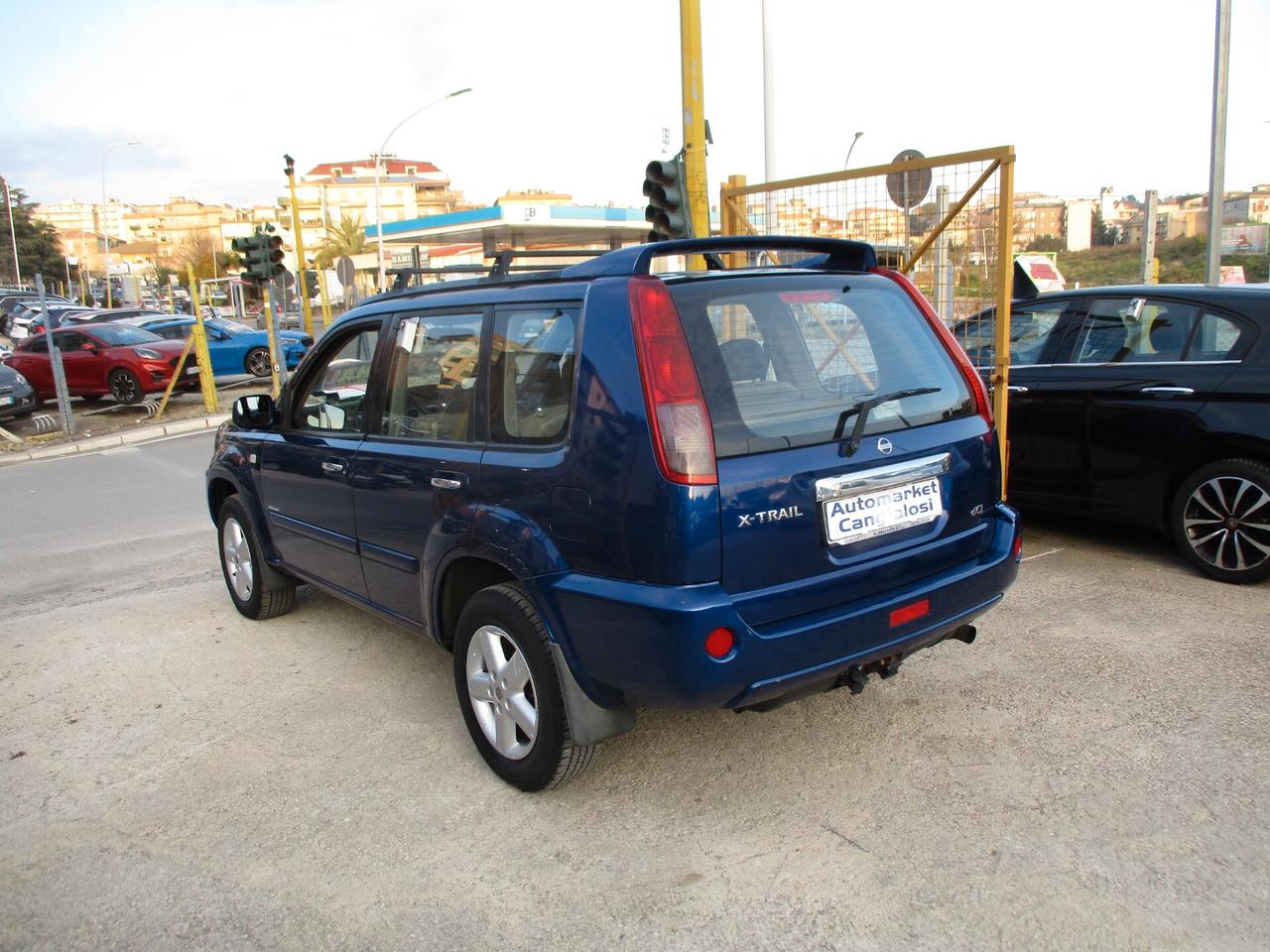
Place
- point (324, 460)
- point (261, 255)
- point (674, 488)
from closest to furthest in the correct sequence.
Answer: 1. point (674, 488)
2. point (324, 460)
3. point (261, 255)

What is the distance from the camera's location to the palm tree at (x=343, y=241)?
62.7 m

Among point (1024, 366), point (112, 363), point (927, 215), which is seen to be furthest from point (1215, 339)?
point (112, 363)

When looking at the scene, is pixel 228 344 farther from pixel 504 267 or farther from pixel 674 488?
pixel 674 488

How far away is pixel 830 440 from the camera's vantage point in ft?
9.41

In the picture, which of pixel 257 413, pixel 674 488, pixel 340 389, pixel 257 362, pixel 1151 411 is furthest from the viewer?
pixel 257 362

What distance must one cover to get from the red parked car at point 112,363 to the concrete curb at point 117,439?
2031 millimetres

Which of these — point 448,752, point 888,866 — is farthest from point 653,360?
point 448,752

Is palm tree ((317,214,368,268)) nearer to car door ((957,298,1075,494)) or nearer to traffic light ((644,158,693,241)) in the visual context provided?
traffic light ((644,158,693,241))

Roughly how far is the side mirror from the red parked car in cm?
1508

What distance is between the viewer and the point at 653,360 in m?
2.69

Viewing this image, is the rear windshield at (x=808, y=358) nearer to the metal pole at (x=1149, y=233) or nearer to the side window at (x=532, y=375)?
the side window at (x=532, y=375)

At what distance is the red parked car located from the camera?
1812 centimetres

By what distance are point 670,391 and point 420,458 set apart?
1255 mm

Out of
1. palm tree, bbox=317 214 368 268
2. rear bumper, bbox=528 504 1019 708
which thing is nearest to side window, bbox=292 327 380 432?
rear bumper, bbox=528 504 1019 708
